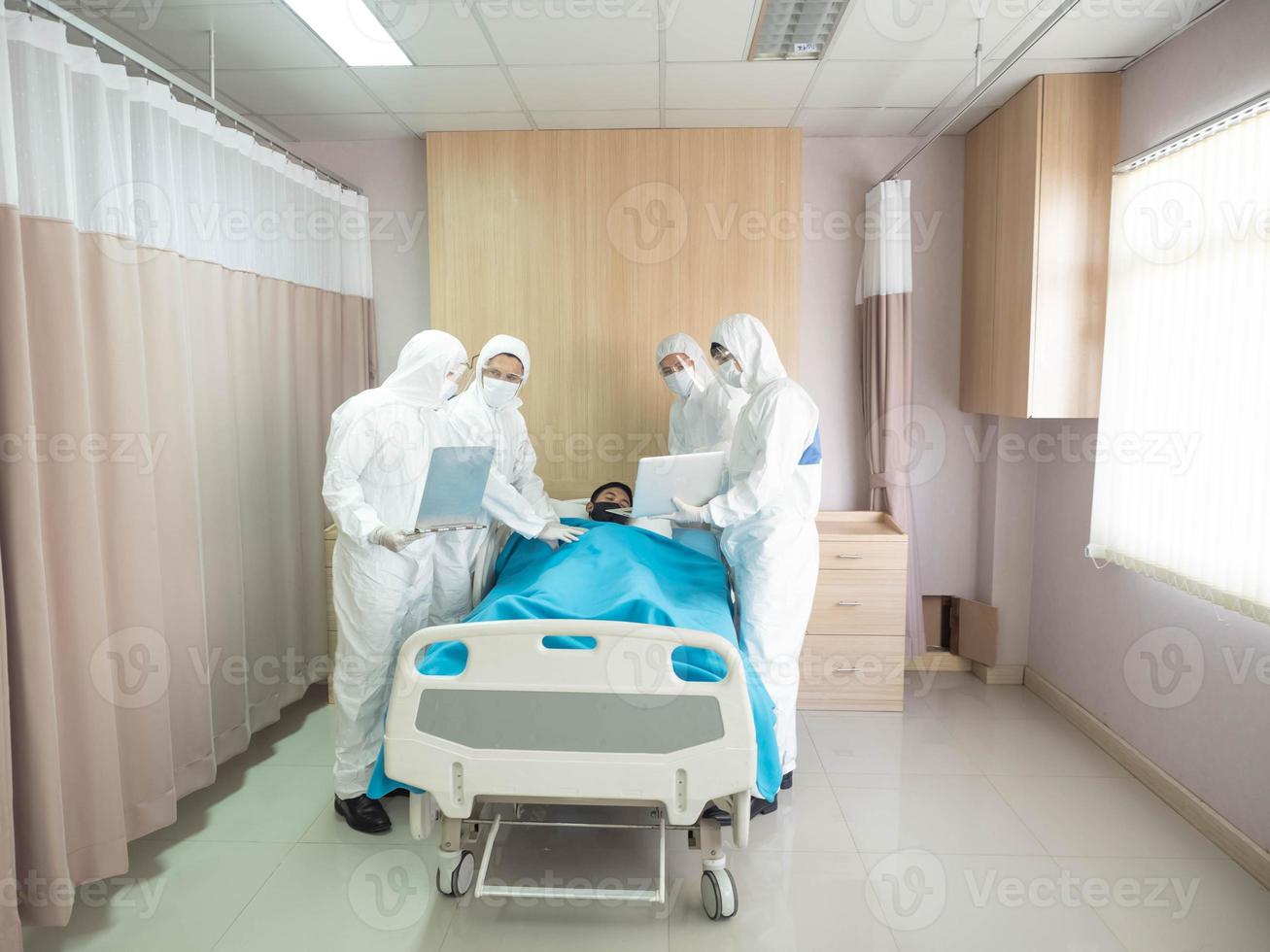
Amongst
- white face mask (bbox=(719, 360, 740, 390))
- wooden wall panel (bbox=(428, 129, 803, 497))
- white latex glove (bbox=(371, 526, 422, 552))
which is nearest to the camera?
white latex glove (bbox=(371, 526, 422, 552))

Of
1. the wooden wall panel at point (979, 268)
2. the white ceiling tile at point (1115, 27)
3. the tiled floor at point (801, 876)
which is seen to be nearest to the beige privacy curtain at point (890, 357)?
the wooden wall panel at point (979, 268)

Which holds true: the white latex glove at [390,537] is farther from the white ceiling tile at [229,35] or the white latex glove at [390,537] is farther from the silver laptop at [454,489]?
the white ceiling tile at [229,35]

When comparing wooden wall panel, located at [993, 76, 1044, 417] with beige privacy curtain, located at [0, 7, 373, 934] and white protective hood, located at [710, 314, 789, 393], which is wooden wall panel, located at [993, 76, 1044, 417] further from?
beige privacy curtain, located at [0, 7, 373, 934]

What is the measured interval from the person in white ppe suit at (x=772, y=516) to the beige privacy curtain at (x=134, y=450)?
178cm

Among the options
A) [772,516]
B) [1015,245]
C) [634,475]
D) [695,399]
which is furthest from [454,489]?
[1015,245]

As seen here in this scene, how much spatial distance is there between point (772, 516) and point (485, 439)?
1168 millimetres

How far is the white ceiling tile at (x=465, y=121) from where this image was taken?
3.98 metres

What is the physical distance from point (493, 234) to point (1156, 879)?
12.5 feet

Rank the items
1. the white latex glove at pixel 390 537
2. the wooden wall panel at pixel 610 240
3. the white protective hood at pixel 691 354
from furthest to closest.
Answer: the wooden wall panel at pixel 610 240, the white protective hood at pixel 691 354, the white latex glove at pixel 390 537

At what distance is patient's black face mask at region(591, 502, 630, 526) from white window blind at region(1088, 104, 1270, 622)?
2003mm

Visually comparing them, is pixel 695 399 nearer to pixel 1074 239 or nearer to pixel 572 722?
pixel 1074 239

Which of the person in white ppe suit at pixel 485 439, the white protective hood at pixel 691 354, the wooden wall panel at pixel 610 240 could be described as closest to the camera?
the person in white ppe suit at pixel 485 439

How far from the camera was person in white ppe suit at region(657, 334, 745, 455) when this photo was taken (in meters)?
3.78

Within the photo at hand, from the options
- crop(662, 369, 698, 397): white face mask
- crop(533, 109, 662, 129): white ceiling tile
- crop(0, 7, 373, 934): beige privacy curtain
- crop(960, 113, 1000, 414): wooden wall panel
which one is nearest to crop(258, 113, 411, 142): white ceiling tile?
crop(0, 7, 373, 934): beige privacy curtain
